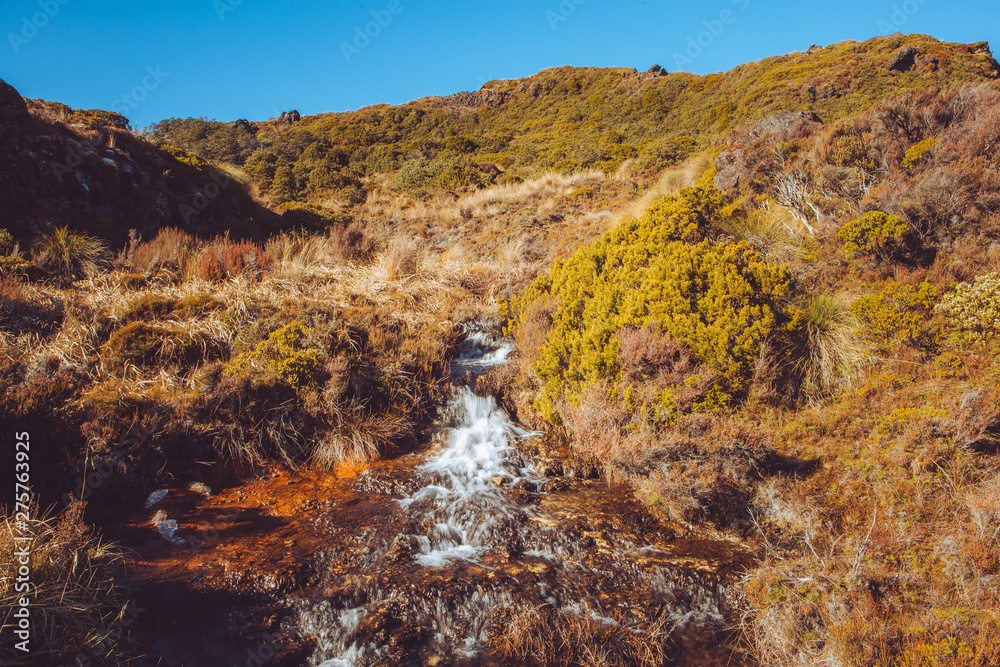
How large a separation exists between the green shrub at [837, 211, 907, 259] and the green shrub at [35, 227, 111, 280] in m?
10.7

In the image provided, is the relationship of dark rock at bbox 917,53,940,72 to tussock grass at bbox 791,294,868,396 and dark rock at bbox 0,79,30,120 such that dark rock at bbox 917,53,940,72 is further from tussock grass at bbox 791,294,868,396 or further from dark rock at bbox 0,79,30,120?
dark rock at bbox 0,79,30,120

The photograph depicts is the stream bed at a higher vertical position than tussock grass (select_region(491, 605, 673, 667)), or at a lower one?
higher

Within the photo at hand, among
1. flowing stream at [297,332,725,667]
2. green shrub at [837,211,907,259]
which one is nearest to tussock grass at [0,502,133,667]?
flowing stream at [297,332,725,667]

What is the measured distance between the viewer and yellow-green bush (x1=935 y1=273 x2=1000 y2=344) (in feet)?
15.0

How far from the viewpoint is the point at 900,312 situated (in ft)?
16.2

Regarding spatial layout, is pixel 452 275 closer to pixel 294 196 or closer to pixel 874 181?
pixel 874 181

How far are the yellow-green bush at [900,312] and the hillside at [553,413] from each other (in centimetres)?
3

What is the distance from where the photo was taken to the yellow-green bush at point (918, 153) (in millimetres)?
6562

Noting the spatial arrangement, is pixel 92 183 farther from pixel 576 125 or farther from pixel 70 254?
pixel 576 125

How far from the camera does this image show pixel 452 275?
9.34 m

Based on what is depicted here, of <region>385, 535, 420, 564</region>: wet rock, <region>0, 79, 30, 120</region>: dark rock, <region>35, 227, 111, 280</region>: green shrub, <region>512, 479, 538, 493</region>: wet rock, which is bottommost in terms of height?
<region>385, 535, 420, 564</region>: wet rock

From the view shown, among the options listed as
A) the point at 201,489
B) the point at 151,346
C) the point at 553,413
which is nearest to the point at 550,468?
the point at 553,413

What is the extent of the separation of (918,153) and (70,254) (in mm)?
12724

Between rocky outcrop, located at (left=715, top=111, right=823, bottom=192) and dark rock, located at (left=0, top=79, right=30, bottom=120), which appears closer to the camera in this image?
dark rock, located at (left=0, top=79, right=30, bottom=120)
